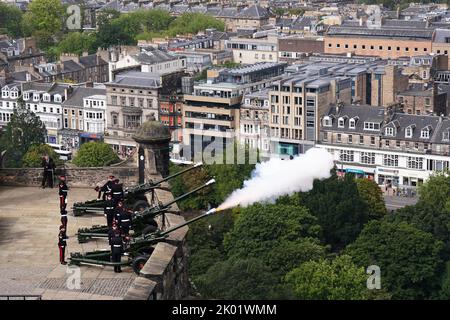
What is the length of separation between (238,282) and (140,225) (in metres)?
16.7

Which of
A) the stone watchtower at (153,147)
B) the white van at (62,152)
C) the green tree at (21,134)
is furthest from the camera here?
the white van at (62,152)

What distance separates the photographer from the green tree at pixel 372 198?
5547 cm

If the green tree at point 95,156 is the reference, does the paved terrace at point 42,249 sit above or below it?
above

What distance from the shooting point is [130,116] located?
7950 centimetres

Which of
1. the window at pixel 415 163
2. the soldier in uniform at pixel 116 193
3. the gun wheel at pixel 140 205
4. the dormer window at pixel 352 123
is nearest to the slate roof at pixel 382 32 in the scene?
the dormer window at pixel 352 123

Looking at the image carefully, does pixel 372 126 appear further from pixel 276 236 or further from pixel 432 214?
pixel 276 236

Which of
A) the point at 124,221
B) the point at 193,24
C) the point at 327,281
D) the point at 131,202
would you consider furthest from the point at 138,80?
the point at 124,221

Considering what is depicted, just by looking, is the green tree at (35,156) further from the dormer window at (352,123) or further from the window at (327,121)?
the dormer window at (352,123)

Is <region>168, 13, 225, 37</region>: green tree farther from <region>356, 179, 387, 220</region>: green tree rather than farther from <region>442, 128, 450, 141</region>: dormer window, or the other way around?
<region>356, 179, 387, 220</region>: green tree

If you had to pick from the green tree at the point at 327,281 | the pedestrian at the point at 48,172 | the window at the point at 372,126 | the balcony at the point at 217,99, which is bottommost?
the window at the point at 372,126

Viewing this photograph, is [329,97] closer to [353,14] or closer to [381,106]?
[381,106]

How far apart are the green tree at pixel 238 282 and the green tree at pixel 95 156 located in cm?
3033
